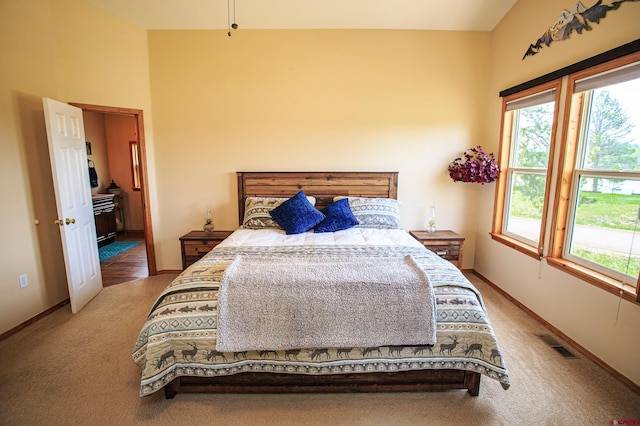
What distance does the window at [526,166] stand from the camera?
2799mm

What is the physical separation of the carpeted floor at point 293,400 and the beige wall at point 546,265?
236mm

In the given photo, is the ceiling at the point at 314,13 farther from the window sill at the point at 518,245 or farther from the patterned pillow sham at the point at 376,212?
the window sill at the point at 518,245

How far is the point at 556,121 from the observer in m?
2.63

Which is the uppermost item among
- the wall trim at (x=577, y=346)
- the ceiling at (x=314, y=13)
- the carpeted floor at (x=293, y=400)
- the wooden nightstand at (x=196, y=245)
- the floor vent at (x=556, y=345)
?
the ceiling at (x=314, y=13)

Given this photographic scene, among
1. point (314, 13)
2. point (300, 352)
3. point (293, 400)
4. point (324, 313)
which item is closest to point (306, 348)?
point (300, 352)

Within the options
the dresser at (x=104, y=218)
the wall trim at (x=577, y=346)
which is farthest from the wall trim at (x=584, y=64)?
the dresser at (x=104, y=218)

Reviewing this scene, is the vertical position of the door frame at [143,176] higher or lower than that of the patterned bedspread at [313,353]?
higher

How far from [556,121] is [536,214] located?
0.91 meters

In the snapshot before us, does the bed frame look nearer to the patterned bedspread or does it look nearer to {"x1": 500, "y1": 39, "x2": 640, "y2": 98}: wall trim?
the patterned bedspread

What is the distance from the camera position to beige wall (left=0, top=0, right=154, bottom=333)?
100 inches

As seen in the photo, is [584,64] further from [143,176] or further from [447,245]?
[143,176]

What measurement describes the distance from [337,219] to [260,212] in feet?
2.98

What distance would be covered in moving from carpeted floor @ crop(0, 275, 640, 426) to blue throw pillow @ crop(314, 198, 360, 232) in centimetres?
→ 166

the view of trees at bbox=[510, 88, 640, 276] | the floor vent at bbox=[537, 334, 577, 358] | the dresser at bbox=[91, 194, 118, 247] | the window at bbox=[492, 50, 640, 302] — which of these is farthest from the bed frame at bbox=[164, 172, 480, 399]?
the dresser at bbox=[91, 194, 118, 247]
